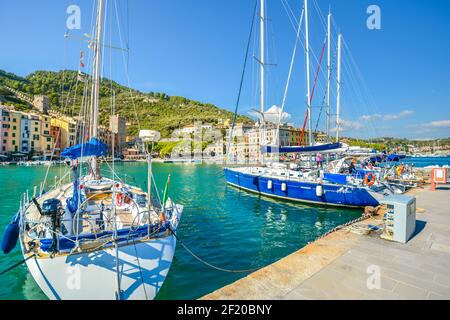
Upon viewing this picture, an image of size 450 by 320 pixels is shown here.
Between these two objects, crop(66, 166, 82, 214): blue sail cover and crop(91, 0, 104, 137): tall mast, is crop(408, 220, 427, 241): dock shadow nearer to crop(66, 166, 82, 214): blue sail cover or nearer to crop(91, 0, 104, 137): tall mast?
crop(66, 166, 82, 214): blue sail cover

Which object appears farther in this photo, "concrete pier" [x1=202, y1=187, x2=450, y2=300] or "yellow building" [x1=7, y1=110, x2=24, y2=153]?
"yellow building" [x1=7, y1=110, x2=24, y2=153]

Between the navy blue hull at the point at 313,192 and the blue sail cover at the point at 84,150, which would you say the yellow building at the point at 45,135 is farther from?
the blue sail cover at the point at 84,150

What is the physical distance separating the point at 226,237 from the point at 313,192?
883cm

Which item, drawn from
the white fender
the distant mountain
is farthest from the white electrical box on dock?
the distant mountain

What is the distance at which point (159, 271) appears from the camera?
18.1 feet

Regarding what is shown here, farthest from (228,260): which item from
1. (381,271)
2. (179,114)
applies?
(179,114)

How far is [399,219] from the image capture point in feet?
20.9

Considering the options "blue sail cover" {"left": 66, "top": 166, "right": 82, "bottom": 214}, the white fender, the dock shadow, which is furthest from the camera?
the white fender

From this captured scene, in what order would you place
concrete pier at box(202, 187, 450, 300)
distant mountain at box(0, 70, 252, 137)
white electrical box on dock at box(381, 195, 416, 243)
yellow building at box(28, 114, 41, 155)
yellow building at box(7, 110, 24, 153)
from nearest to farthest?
concrete pier at box(202, 187, 450, 300), white electrical box on dock at box(381, 195, 416, 243), yellow building at box(7, 110, 24, 153), yellow building at box(28, 114, 41, 155), distant mountain at box(0, 70, 252, 137)

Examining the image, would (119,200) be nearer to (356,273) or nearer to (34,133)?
(356,273)

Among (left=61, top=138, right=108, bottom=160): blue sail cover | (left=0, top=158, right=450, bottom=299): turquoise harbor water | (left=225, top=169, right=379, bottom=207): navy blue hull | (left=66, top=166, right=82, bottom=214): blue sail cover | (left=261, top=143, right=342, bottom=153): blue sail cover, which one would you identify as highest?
(left=261, top=143, right=342, bottom=153): blue sail cover

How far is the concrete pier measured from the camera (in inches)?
159

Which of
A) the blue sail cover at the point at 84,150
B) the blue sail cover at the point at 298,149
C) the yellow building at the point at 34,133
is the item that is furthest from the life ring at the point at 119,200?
the yellow building at the point at 34,133

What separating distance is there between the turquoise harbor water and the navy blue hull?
0.66 m
